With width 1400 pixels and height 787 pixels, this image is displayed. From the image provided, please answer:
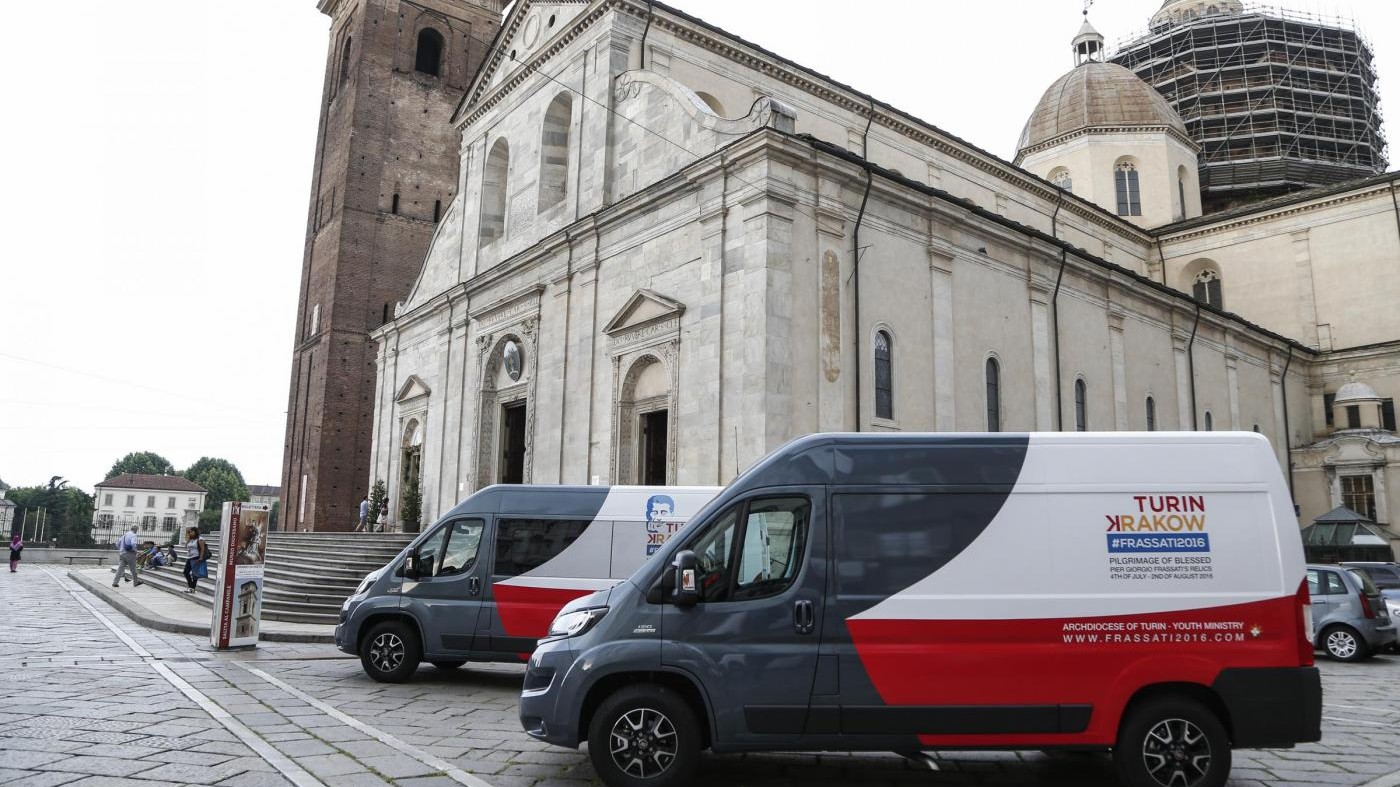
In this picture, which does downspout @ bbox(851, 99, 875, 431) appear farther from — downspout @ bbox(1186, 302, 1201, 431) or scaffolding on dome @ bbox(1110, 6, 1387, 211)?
scaffolding on dome @ bbox(1110, 6, 1387, 211)

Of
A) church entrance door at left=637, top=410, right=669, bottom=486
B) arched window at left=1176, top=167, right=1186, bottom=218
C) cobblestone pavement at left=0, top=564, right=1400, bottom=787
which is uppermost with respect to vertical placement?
arched window at left=1176, top=167, right=1186, bottom=218

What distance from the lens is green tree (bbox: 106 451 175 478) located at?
114 meters

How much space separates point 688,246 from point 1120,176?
25742mm

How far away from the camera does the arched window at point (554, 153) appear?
22.8 metres

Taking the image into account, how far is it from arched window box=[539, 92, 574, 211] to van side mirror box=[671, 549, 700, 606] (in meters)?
18.2

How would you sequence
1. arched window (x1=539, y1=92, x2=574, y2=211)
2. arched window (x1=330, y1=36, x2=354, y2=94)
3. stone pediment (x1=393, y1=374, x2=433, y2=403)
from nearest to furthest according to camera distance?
arched window (x1=539, y1=92, x2=574, y2=211)
stone pediment (x1=393, y1=374, x2=433, y2=403)
arched window (x1=330, y1=36, x2=354, y2=94)

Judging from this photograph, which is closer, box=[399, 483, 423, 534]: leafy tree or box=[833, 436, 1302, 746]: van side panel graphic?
box=[833, 436, 1302, 746]: van side panel graphic

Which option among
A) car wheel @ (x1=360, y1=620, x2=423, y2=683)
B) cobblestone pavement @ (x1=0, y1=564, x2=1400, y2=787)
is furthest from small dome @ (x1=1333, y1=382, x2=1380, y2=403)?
car wheel @ (x1=360, y1=620, x2=423, y2=683)

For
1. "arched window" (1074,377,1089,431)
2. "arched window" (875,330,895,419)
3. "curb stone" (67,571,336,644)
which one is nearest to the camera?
"curb stone" (67,571,336,644)

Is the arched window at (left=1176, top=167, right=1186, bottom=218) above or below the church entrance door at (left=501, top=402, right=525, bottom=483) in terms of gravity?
above

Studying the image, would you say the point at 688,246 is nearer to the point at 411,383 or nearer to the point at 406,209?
the point at 411,383

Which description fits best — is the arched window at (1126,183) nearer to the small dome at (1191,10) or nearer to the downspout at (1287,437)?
the downspout at (1287,437)

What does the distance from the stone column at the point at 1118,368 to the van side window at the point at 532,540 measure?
55.7ft

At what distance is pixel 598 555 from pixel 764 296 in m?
6.59
